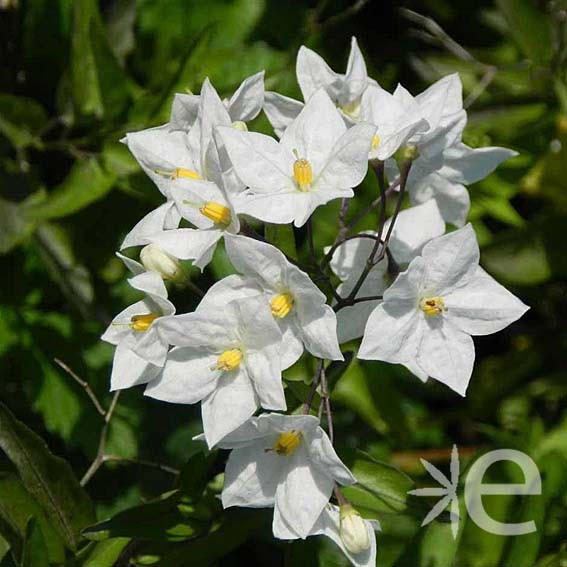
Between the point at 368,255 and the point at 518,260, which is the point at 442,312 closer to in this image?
the point at 368,255

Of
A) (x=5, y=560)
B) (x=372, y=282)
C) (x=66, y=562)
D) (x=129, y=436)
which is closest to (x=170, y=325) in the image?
(x=372, y=282)

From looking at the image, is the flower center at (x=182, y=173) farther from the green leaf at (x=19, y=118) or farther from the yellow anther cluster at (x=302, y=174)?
the green leaf at (x=19, y=118)

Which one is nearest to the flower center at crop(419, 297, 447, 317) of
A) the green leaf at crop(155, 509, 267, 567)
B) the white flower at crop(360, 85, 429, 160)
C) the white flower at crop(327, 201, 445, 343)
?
the white flower at crop(327, 201, 445, 343)

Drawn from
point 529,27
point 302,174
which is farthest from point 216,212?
point 529,27

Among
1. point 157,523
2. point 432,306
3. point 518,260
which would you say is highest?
point 432,306

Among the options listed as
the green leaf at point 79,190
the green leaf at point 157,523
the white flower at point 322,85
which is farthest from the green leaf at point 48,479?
the white flower at point 322,85

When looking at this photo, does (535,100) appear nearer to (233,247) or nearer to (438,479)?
(438,479)
